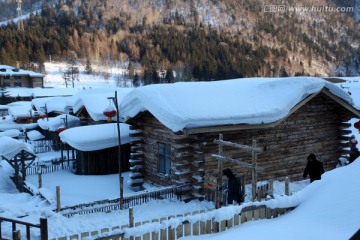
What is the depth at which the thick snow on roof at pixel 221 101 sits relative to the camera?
1370 cm

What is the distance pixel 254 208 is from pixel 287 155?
8754mm

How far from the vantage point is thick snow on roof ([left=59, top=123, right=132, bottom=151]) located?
64.7 feet

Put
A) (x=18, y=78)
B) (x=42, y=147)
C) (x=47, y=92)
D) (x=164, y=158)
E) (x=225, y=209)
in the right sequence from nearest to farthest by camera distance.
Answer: (x=225, y=209), (x=164, y=158), (x=42, y=147), (x=47, y=92), (x=18, y=78)

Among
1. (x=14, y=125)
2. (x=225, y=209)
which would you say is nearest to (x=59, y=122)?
(x=14, y=125)

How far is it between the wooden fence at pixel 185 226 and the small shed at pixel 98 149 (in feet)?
40.2

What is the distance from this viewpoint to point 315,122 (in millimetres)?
17328

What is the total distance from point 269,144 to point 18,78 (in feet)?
257

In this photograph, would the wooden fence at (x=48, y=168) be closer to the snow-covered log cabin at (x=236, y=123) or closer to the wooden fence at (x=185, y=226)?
the snow-covered log cabin at (x=236, y=123)

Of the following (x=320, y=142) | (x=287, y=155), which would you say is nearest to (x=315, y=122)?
(x=320, y=142)

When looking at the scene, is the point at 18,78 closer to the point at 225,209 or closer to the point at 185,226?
the point at 185,226

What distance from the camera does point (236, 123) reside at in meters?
14.1

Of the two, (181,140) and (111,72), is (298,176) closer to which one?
(181,140)

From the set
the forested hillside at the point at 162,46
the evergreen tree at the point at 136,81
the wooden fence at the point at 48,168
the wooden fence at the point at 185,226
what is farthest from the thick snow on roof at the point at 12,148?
the forested hillside at the point at 162,46

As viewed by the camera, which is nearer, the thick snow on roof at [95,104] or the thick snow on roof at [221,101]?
the thick snow on roof at [221,101]
